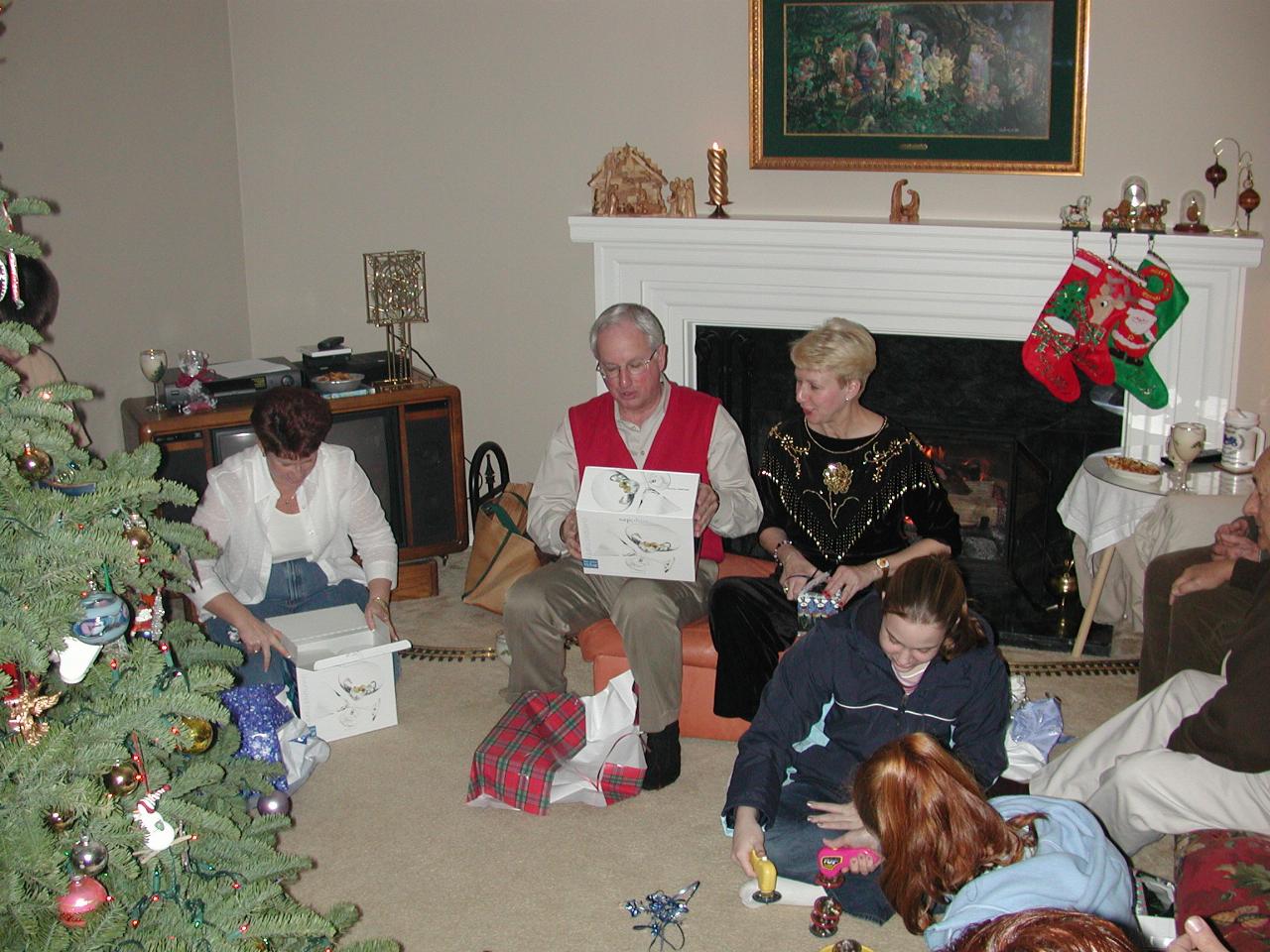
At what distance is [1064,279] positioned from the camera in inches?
145

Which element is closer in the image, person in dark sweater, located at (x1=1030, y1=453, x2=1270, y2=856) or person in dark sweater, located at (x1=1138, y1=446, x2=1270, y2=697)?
person in dark sweater, located at (x1=1030, y1=453, x2=1270, y2=856)

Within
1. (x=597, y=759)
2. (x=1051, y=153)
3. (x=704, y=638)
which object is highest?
(x=1051, y=153)

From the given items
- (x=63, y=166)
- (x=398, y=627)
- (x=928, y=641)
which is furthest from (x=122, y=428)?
(x=928, y=641)

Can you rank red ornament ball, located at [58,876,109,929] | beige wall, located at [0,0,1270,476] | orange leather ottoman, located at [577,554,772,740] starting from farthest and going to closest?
beige wall, located at [0,0,1270,476], orange leather ottoman, located at [577,554,772,740], red ornament ball, located at [58,876,109,929]

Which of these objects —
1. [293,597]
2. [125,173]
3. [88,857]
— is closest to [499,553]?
[293,597]

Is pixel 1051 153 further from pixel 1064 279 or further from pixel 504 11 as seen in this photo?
pixel 504 11

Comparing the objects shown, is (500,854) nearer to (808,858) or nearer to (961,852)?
(808,858)

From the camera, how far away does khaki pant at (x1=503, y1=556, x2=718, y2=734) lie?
3082mm

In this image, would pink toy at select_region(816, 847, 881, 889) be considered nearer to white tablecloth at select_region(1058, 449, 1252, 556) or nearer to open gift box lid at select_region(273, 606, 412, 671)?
open gift box lid at select_region(273, 606, 412, 671)

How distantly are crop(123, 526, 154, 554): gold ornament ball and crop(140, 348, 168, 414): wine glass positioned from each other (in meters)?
1.94

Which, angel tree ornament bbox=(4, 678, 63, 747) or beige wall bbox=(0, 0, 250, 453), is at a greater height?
beige wall bbox=(0, 0, 250, 453)

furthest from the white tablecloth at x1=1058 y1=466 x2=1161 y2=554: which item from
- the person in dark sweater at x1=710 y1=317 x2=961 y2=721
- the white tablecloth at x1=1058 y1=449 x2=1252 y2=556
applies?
the person in dark sweater at x1=710 y1=317 x2=961 y2=721

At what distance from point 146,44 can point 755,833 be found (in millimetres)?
3345

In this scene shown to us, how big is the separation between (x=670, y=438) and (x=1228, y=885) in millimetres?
1698
